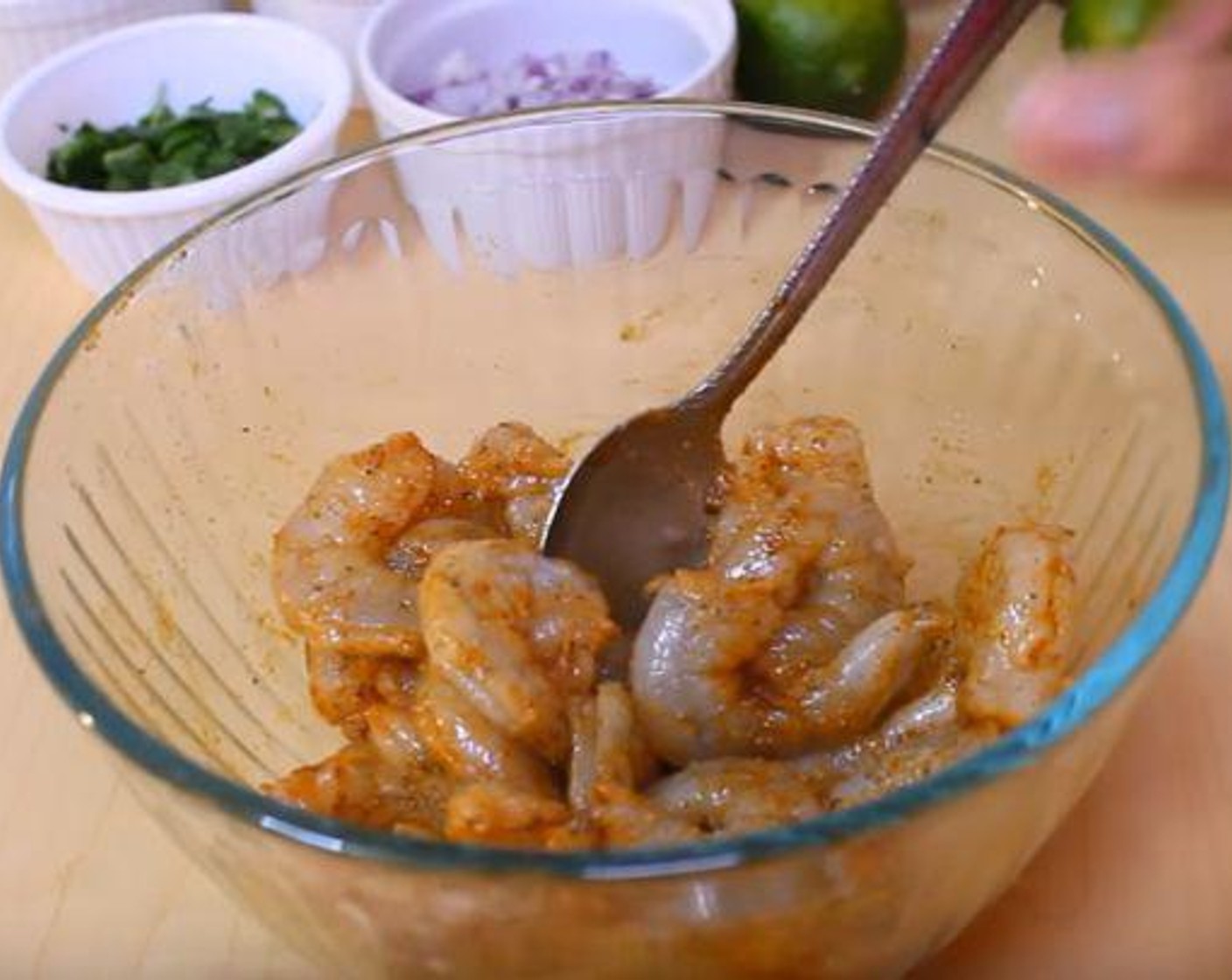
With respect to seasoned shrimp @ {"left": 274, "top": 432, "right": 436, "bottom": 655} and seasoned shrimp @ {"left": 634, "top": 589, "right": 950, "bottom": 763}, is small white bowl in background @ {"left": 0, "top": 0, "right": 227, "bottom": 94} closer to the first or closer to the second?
seasoned shrimp @ {"left": 274, "top": 432, "right": 436, "bottom": 655}

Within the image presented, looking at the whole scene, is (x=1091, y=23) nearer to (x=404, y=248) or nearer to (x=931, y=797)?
(x=404, y=248)

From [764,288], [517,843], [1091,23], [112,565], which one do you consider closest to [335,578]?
[112,565]

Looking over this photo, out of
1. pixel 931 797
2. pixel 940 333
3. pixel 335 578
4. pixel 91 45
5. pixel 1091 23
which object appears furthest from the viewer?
pixel 91 45

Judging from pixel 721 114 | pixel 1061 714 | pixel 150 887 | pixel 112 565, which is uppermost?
pixel 721 114

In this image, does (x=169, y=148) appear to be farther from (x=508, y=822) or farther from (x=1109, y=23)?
(x=508, y=822)

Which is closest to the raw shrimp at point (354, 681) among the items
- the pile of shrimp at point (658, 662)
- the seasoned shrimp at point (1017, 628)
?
the pile of shrimp at point (658, 662)

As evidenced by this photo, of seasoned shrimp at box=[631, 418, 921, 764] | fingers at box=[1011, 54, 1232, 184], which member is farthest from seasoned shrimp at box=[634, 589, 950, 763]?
fingers at box=[1011, 54, 1232, 184]

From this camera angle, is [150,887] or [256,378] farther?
[256,378]
